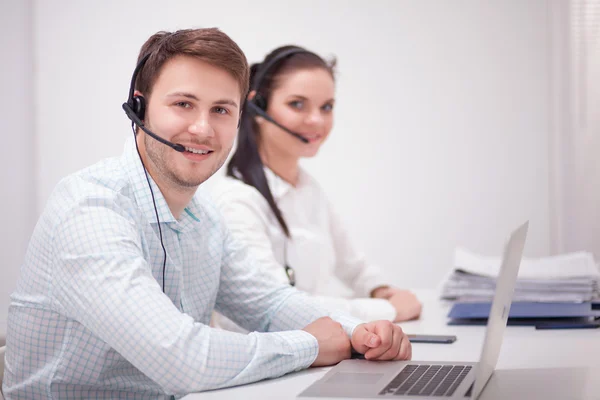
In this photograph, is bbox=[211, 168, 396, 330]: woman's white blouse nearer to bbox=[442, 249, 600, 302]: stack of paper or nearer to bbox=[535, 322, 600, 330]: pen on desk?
bbox=[442, 249, 600, 302]: stack of paper

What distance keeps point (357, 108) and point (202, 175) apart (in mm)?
2048

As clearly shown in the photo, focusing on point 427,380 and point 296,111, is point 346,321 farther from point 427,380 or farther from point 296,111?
point 296,111

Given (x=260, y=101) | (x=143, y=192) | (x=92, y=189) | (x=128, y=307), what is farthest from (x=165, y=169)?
(x=260, y=101)

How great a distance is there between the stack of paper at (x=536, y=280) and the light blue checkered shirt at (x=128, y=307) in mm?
534

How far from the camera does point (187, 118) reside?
4.17 ft

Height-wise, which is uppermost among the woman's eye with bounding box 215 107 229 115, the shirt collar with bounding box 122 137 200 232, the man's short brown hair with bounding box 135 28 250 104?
the man's short brown hair with bounding box 135 28 250 104

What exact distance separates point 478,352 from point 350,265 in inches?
41.6

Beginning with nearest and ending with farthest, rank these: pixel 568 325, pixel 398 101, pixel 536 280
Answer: pixel 568 325
pixel 536 280
pixel 398 101

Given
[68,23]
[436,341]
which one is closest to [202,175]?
[436,341]

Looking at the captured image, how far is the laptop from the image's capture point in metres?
0.90

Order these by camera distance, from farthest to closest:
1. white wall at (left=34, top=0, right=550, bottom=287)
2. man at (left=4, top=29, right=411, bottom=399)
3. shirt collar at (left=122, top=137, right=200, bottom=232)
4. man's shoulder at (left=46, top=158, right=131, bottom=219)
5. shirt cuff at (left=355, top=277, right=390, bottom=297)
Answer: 1. white wall at (left=34, top=0, right=550, bottom=287)
2. shirt cuff at (left=355, top=277, right=390, bottom=297)
3. shirt collar at (left=122, top=137, right=200, bottom=232)
4. man's shoulder at (left=46, top=158, right=131, bottom=219)
5. man at (left=4, top=29, right=411, bottom=399)

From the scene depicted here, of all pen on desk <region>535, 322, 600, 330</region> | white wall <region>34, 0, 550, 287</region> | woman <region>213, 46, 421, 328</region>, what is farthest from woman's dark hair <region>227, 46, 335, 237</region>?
white wall <region>34, 0, 550, 287</region>

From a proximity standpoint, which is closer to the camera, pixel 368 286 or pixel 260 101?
pixel 260 101

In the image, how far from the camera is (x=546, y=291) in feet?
5.54
